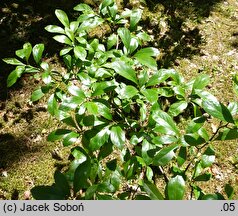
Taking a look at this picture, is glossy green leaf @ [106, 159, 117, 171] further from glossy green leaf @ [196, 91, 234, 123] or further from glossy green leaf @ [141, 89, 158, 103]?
glossy green leaf @ [196, 91, 234, 123]

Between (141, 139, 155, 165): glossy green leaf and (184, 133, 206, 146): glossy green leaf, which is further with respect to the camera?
(141, 139, 155, 165): glossy green leaf

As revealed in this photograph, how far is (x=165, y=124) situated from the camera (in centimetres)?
170

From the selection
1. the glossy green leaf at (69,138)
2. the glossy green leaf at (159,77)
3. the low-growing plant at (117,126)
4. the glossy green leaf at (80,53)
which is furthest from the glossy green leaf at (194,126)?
the glossy green leaf at (80,53)

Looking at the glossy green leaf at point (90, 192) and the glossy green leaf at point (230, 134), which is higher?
the glossy green leaf at point (230, 134)

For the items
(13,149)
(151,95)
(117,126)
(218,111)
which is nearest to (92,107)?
(117,126)

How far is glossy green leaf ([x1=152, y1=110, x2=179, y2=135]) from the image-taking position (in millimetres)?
1696

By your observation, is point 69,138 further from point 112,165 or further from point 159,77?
point 159,77

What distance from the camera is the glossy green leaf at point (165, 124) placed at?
1696 mm

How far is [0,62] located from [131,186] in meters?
2.38

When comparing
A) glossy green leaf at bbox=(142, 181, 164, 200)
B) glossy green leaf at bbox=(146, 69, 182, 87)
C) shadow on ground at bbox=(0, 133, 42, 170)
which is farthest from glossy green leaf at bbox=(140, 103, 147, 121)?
shadow on ground at bbox=(0, 133, 42, 170)

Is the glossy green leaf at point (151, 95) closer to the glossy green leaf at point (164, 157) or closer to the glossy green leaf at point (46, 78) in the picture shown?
the glossy green leaf at point (164, 157)

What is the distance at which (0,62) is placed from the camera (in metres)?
4.15

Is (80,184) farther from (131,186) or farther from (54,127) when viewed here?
(54,127)

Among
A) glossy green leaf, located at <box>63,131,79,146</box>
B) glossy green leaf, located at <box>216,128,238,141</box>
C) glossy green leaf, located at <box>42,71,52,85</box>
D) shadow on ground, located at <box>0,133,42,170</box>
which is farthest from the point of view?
shadow on ground, located at <box>0,133,42,170</box>
